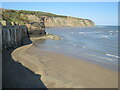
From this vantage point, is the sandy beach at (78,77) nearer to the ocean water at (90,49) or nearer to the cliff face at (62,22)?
the ocean water at (90,49)

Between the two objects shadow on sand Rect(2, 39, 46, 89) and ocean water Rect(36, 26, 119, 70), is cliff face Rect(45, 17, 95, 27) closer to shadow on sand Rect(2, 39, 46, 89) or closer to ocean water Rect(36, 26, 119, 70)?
ocean water Rect(36, 26, 119, 70)

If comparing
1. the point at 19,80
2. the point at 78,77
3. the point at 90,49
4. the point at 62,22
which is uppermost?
the point at 62,22

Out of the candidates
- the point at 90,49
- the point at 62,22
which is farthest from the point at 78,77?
the point at 62,22

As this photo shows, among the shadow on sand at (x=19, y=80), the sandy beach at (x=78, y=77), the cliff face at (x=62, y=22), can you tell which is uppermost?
the cliff face at (x=62, y=22)

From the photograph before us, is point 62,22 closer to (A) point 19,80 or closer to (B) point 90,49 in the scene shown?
(B) point 90,49

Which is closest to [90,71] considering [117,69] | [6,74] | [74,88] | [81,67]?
[81,67]

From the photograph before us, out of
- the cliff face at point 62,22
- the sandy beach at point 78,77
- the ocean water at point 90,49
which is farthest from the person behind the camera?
the cliff face at point 62,22

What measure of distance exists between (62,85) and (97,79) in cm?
298

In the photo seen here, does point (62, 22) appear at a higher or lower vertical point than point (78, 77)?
higher

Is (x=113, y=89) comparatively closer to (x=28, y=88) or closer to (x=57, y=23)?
(x=28, y=88)

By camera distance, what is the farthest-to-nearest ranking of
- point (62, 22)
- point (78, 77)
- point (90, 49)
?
point (62, 22) → point (90, 49) → point (78, 77)

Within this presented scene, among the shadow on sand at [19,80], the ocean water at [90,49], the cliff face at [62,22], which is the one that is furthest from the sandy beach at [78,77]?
the cliff face at [62,22]

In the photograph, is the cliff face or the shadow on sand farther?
the cliff face

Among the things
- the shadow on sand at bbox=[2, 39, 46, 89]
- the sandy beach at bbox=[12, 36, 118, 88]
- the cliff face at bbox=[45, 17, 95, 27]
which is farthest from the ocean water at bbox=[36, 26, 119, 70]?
the cliff face at bbox=[45, 17, 95, 27]
